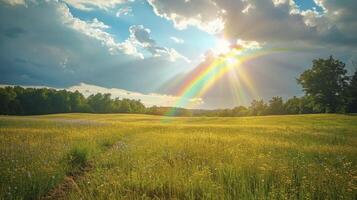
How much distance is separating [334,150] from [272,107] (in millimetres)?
100774

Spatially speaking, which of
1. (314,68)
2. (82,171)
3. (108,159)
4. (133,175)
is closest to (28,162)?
(82,171)

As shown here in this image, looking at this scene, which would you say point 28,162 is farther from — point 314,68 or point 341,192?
point 314,68

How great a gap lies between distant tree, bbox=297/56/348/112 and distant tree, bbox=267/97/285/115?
41.1 m

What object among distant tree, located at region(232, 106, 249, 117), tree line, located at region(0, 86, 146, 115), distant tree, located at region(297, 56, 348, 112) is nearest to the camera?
distant tree, located at region(297, 56, 348, 112)

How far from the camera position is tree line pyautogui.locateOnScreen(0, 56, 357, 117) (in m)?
65.6

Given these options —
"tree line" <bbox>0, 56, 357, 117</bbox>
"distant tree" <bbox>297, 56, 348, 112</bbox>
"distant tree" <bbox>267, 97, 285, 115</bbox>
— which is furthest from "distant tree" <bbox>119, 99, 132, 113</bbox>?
"distant tree" <bbox>297, 56, 348, 112</bbox>

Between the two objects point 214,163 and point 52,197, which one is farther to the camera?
point 214,163

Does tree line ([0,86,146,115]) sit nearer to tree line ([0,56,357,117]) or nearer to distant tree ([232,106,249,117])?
tree line ([0,56,357,117])

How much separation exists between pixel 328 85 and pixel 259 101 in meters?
61.9

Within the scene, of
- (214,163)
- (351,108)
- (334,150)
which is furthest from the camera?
(351,108)

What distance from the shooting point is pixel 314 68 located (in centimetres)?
6769

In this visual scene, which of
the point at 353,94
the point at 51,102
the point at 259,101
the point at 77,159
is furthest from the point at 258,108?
the point at 77,159

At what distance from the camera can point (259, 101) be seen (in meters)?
127

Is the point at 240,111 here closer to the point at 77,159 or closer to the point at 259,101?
the point at 259,101
